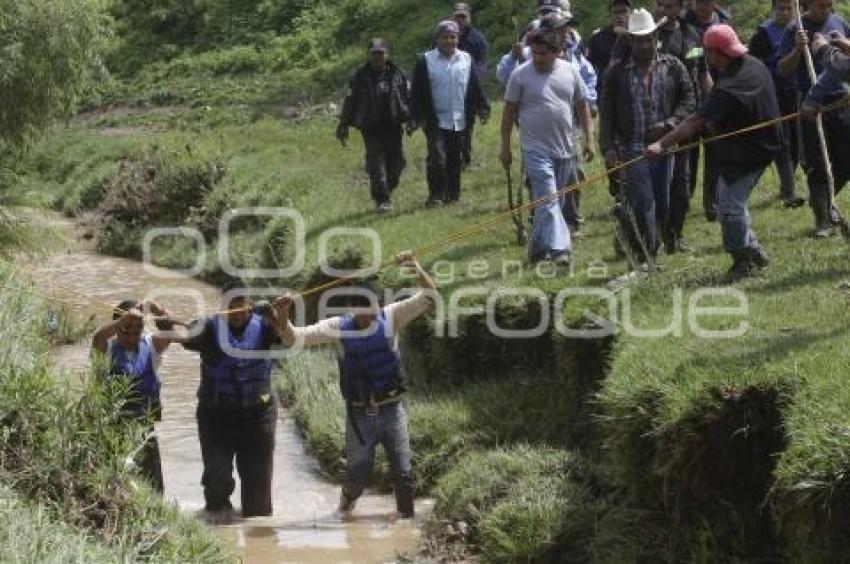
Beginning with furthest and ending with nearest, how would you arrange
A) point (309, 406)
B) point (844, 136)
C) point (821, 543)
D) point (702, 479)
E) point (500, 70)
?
1. point (500, 70)
2. point (309, 406)
3. point (844, 136)
4. point (702, 479)
5. point (821, 543)

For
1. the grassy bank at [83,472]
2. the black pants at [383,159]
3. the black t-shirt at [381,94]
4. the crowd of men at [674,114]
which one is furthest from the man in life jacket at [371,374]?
the black pants at [383,159]

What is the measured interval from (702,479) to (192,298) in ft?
34.4

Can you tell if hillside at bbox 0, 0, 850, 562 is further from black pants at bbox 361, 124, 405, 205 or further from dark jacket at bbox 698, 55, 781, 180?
dark jacket at bbox 698, 55, 781, 180

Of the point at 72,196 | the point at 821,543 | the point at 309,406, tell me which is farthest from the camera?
the point at 72,196

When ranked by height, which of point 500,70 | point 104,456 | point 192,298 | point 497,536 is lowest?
point 497,536

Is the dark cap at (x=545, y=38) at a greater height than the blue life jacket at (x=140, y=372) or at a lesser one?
greater

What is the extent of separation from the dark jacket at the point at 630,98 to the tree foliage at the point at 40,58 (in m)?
8.42

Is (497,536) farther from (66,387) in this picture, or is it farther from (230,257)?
(230,257)

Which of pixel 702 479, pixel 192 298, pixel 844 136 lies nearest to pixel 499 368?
pixel 844 136

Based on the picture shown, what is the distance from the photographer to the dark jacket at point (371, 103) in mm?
15672

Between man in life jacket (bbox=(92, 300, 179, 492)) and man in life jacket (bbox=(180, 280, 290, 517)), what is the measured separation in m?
0.24

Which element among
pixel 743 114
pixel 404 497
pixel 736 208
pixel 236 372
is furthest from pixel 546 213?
pixel 236 372

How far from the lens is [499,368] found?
38.8 ft

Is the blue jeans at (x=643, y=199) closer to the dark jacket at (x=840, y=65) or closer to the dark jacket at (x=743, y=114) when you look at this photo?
the dark jacket at (x=743, y=114)
